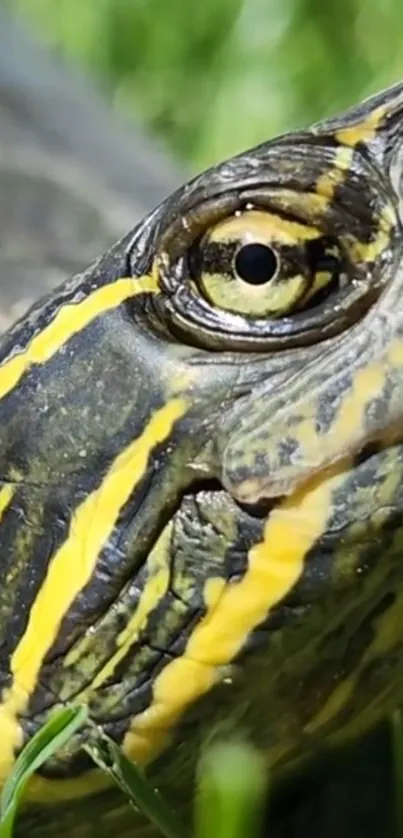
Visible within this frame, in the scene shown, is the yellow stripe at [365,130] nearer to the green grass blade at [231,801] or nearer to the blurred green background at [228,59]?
the green grass blade at [231,801]

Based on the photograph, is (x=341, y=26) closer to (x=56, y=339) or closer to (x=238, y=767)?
(x=56, y=339)

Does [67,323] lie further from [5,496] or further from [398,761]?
[398,761]

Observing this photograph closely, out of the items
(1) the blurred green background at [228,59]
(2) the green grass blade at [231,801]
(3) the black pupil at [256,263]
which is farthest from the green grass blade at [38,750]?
(1) the blurred green background at [228,59]

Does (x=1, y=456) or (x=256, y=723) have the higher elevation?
(x=1, y=456)

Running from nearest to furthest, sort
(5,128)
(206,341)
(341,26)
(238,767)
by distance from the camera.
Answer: (238,767), (206,341), (5,128), (341,26)

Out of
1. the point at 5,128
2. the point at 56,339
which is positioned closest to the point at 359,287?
the point at 56,339

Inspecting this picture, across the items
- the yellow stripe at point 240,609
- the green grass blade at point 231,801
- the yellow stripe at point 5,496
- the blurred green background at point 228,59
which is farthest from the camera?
the blurred green background at point 228,59

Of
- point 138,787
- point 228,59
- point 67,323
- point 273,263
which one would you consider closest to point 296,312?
point 273,263

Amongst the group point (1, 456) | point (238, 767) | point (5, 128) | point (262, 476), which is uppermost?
point (5, 128)
